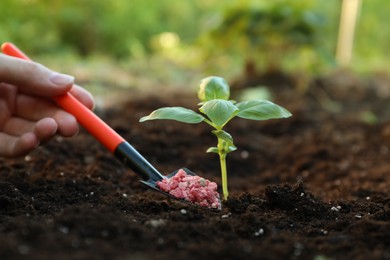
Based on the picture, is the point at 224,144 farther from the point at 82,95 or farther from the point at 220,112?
the point at 82,95

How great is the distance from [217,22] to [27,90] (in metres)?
3.07

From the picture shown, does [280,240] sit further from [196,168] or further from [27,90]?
[196,168]

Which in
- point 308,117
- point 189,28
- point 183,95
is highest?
point 189,28

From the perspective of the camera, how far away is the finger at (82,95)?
99.3 inches

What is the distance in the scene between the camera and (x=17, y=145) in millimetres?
2354

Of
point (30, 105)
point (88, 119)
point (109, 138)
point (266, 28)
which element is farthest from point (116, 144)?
point (266, 28)

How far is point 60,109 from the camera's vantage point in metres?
2.42

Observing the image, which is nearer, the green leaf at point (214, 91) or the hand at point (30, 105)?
the green leaf at point (214, 91)

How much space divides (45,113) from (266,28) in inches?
122

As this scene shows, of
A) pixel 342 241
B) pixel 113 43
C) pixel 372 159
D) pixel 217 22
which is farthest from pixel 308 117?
pixel 113 43

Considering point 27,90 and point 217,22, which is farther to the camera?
point 217,22

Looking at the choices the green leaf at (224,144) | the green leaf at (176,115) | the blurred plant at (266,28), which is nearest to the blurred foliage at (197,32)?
the blurred plant at (266,28)

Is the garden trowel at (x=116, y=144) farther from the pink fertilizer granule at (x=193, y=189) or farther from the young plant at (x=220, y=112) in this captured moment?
the young plant at (x=220, y=112)

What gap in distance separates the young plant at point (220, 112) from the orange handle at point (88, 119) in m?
0.33
